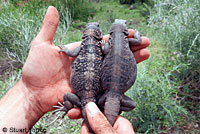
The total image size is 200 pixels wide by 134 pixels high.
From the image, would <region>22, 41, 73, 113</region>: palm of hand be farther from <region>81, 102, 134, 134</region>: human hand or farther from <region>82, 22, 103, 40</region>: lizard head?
<region>81, 102, 134, 134</region>: human hand

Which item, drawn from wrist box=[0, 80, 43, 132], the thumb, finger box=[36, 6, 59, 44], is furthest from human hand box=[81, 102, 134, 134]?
finger box=[36, 6, 59, 44]

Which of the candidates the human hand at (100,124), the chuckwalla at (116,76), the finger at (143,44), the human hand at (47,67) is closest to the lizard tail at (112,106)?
the chuckwalla at (116,76)

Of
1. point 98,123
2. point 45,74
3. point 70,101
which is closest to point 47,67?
point 45,74

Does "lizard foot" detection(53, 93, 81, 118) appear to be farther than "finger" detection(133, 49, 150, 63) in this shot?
No

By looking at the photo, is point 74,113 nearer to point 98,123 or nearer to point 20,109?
point 98,123

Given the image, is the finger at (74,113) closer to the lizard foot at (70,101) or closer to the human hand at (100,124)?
the lizard foot at (70,101)

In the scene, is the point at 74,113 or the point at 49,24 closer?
the point at 74,113

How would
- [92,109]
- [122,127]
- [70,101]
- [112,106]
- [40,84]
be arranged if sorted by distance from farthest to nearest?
[40,84]
[70,101]
[112,106]
[122,127]
[92,109]

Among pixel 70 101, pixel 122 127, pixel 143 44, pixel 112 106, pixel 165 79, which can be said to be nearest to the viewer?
pixel 122 127
